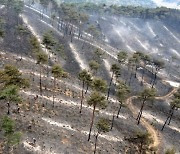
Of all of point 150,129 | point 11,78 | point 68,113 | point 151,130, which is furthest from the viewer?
point 150,129

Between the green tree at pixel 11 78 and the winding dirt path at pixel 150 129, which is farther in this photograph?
the winding dirt path at pixel 150 129

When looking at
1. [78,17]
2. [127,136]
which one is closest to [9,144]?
[127,136]

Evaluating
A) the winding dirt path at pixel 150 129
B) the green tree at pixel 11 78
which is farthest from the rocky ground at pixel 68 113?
the green tree at pixel 11 78

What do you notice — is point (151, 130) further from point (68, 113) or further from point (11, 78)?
point (11, 78)

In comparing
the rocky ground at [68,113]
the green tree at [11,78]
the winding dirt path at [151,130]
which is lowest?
the winding dirt path at [151,130]

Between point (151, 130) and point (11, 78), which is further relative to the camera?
point (151, 130)

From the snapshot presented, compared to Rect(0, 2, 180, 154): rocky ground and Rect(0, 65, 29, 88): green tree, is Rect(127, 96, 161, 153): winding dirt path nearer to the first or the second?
Rect(0, 2, 180, 154): rocky ground

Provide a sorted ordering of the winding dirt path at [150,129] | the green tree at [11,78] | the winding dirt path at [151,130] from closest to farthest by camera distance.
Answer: the green tree at [11,78], the winding dirt path at [151,130], the winding dirt path at [150,129]

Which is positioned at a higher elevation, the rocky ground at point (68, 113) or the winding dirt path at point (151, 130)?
the rocky ground at point (68, 113)

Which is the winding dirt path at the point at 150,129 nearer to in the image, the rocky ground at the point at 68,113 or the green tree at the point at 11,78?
the rocky ground at the point at 68,113

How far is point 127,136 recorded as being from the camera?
286 feet

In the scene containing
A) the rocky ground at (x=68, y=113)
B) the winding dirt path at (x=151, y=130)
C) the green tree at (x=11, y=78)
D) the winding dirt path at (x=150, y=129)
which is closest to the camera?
the rocky ground at (x=68, y=113)

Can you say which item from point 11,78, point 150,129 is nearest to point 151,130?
point 150,129

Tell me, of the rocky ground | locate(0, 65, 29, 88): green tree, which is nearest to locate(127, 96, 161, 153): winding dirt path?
the rocky ground
